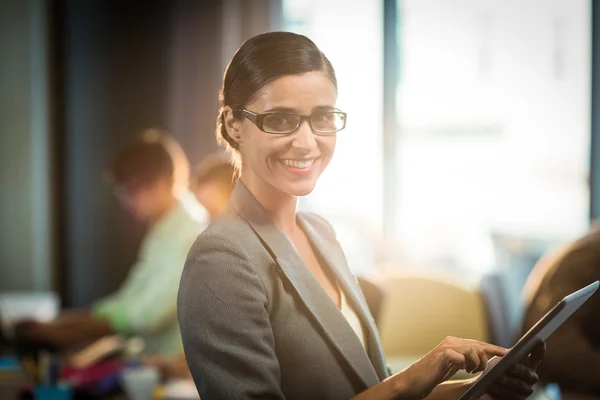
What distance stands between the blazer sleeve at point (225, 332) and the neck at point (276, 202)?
0.29 ft

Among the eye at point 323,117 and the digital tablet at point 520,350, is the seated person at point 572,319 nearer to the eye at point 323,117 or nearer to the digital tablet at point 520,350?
the digital tablet at point 520,350

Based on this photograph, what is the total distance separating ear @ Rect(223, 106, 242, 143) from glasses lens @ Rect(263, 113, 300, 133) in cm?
4

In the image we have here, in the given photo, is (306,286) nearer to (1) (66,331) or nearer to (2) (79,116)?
(1) (66,331)

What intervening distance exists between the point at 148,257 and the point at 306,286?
140 centimetres

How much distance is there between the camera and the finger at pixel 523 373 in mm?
707

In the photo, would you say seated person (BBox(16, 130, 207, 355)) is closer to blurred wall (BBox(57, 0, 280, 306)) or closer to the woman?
the woman

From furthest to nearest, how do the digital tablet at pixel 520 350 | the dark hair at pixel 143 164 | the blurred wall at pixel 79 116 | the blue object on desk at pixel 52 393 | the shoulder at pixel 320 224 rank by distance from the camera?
the blurred wall at pixel 79 116 → the dark hair at pixel 143 164 → the blue object on desk at pixel 52 393 → the shoulder at pixel 320 224 → the digital tablet at pixel 520 350


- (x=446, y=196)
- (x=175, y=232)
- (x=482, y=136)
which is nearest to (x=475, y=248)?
(x=446, y=196)

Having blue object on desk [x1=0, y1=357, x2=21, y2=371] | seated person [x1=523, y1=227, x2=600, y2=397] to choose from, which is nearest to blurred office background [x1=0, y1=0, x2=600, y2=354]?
blue object on desk [x1=0, y1=357, x2=21, y2=371]

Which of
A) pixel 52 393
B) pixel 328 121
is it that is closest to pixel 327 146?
pixel 328 121

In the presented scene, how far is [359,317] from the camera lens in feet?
2.61

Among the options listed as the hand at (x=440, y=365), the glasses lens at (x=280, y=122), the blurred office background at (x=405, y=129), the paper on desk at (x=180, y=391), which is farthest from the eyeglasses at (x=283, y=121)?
the blurred office background at (x=405, y=129)

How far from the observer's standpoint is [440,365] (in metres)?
0.71

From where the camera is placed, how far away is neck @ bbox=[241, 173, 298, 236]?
29.8 inches
